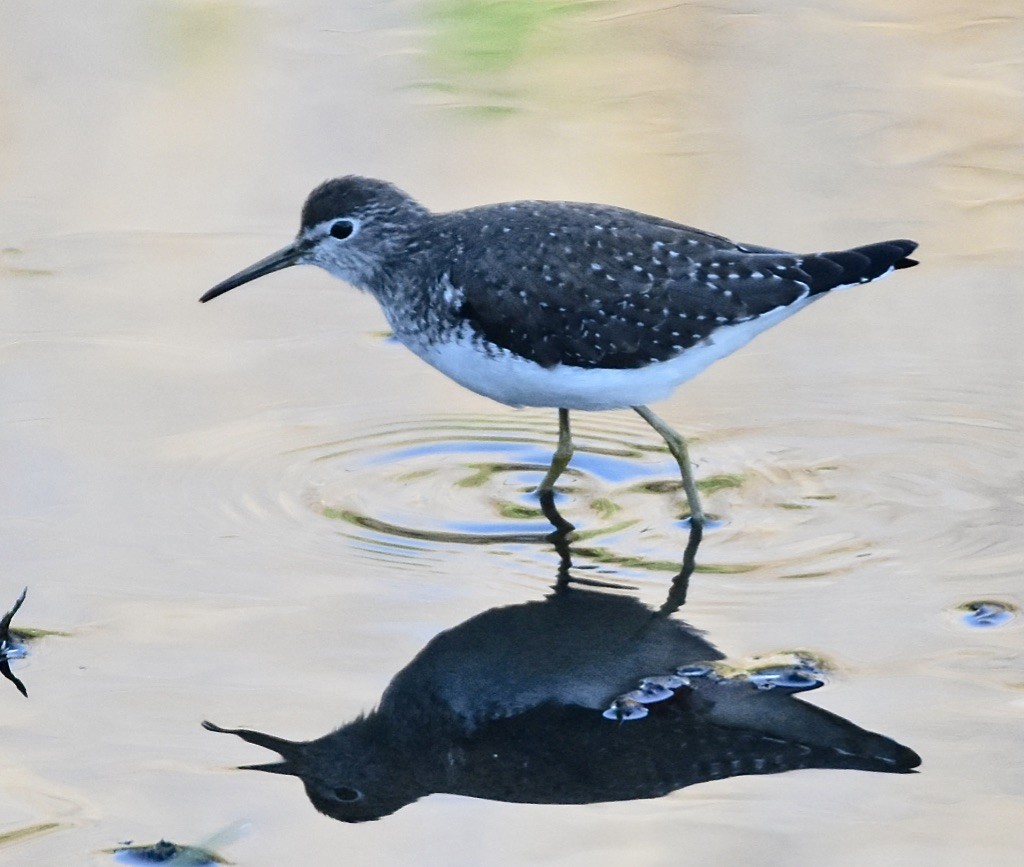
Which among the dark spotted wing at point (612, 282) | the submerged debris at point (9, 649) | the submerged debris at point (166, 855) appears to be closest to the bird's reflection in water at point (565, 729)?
the submerged debris at point (166, 855)

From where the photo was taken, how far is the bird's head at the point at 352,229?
7.64 meters

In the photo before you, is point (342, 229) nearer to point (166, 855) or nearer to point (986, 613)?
point (986, 613)

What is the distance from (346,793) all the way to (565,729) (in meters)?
0.77

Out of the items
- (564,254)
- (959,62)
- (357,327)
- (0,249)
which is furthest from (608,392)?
(959,62)

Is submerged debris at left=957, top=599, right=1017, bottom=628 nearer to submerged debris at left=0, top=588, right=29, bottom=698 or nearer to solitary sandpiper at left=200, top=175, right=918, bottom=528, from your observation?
solitary sandpiper at left=200, top=175, right=918, bottom=528

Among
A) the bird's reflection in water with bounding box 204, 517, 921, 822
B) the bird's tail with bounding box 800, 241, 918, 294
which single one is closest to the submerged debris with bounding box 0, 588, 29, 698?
the bird's reflection in water with bounding box 204, 517, 921, 822

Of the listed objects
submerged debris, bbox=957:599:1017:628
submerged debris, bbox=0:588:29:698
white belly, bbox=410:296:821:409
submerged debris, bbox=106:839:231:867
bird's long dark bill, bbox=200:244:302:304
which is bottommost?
submerged debris, bbox=106:839:231:867

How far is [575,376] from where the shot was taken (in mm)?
6949

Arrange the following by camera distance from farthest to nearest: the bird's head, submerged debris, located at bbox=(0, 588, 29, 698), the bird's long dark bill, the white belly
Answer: the bird's long dark bill → the bird's head → the white belly → submerged debris, located at bbox=(0, 588, 29, 698)

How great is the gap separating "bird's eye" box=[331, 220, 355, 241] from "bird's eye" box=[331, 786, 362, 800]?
324 centimetres

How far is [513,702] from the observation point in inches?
221

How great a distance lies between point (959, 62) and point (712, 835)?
8383mm

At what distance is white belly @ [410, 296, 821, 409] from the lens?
6926mm

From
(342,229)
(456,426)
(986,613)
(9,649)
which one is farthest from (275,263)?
(986,613)
